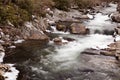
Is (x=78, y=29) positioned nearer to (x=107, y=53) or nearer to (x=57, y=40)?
(x=57, y=40)

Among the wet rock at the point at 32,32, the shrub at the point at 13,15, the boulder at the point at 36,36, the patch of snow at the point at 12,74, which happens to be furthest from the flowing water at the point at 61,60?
the shrub at the point at 13,15

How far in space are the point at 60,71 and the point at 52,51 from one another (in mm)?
4813

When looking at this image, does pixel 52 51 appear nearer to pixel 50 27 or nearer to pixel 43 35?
pixel 43 35

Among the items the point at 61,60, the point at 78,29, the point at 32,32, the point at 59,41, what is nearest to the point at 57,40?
the point at 59,41

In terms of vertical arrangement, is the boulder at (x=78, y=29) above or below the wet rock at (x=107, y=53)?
above

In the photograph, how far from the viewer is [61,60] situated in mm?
22516

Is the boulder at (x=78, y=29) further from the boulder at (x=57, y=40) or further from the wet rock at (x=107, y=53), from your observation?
the wet rock at (x=107, y=53)

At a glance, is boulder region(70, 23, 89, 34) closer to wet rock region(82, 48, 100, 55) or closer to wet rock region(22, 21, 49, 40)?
wet rock region(22, 21, 49, 40)

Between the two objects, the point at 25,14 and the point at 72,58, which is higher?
the point at 25,14

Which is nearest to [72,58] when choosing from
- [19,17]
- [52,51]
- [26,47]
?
[52,51]

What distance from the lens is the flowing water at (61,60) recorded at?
1934 cm

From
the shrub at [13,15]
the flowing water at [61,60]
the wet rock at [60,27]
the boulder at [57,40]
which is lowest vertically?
the flowing water at [61,60]

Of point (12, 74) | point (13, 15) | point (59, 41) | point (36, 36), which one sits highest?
point (13, 15)

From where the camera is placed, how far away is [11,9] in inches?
1162
